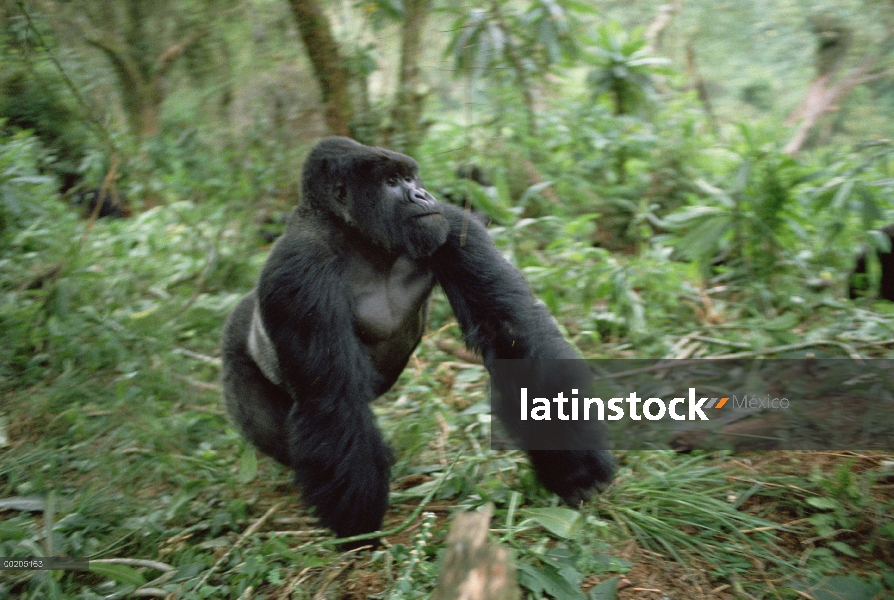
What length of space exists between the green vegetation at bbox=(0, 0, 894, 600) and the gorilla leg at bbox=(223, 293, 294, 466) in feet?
0.48

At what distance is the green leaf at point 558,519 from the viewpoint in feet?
8.87

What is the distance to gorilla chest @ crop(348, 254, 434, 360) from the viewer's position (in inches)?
129

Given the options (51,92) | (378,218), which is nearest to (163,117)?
(51,92)

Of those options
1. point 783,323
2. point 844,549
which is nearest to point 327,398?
point 844,549

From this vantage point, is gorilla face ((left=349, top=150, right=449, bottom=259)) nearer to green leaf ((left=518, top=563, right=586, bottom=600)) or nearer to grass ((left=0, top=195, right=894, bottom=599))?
grass ((left=0, top=195, right=894, bottom=599))

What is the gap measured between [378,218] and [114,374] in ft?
8.19

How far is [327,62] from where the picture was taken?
557cm

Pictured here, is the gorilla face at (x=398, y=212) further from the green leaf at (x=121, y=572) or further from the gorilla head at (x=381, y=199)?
the green leaf at (x=121, y=572)

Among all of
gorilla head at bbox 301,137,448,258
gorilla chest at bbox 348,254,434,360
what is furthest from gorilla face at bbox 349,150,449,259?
gorilla chest at bbox 348,254,434,360

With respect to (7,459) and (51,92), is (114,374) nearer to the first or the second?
(7,459)

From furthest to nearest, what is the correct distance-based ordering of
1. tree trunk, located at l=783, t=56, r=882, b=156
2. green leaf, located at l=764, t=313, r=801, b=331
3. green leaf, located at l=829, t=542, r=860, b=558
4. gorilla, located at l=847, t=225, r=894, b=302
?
tree trunk, located at l=783, t=56, r=882, b=156 → gorilla, located at l=847, t=225, r=894, b=302 → green leaf, located at l=764, t=313, r=801, b=331 → green leaf, located at l=829, t=542, r=860, b=558

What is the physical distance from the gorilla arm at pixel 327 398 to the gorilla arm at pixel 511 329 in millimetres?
528

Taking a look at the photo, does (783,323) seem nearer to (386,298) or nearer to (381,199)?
(386,298)

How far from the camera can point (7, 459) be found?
12.1ft
